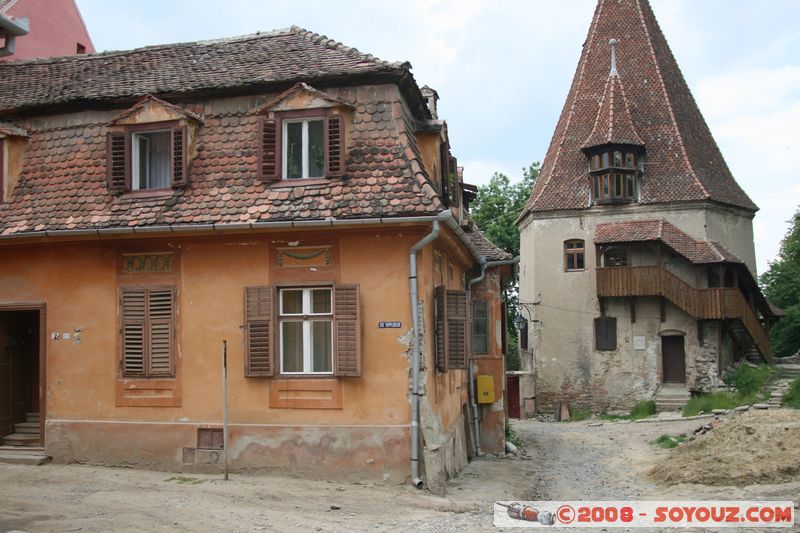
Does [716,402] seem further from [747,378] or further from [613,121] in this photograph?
[613,121]

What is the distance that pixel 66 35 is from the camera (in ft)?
67.6

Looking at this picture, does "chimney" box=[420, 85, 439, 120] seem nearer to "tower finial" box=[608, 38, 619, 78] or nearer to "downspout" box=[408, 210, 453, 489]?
"downspout" box=[408, 210, 453, 489]

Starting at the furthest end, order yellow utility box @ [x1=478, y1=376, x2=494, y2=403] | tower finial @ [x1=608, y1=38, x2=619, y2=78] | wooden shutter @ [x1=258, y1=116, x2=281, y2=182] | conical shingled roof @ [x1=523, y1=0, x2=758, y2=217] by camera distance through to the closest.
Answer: tower finial @ [x1=608, y1=38, x2=619, y2=78]
conical shingled roof @ [x1=523, y1=0, x2=758, y2=217]
yellow utility box @ [x1=478, y1=376, x2=494, y2=403]
wooden shutter @ [x1=258, y1=116, x2=281, y2=182]

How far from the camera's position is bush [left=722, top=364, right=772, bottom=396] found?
99.6ft

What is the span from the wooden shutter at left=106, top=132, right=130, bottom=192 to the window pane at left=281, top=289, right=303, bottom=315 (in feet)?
10.3

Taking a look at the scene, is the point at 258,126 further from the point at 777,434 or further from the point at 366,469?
the point at 777,434

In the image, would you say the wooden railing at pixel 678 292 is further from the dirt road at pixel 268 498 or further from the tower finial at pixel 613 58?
the dirt road at pixel 268 498

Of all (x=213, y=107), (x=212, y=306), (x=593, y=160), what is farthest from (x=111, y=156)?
(x=593, y=160)

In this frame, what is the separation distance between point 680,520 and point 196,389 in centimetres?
703

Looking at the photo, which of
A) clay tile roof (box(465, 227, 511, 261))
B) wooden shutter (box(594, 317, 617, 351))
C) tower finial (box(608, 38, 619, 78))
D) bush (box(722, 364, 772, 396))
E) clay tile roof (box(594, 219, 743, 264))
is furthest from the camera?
tower finial (box(608, 38, 619, 78))

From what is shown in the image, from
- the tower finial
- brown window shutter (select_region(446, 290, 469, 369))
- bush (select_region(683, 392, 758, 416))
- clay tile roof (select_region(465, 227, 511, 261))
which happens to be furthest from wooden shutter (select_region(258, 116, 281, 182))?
the tower finial

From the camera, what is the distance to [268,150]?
41.6ft

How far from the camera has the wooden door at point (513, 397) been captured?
34.9 meters

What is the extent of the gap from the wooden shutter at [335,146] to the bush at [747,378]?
2310 centimetres
